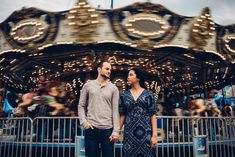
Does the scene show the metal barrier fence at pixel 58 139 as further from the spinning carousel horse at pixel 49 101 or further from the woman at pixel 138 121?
the woman at pixel 138 121

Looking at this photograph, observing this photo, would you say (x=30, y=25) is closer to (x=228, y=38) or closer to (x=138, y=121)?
(x=228, y=38)

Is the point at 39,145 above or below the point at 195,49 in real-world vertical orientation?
A: below

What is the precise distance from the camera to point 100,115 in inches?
119

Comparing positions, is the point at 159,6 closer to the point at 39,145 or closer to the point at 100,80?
the point at 39,145

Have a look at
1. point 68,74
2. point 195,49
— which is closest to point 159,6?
point 195,49

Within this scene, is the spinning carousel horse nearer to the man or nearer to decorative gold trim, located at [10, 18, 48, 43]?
decorative gold trim, located at [10, 18, 48, 43]

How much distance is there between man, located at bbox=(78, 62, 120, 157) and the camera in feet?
9.86

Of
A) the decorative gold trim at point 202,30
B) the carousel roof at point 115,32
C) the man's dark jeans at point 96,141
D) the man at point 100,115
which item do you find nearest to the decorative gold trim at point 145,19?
the carousel roof at point 115,32

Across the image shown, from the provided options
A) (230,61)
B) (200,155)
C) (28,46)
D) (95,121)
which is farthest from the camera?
(230,61)

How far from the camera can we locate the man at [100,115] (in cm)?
301

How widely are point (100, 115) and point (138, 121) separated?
44 cm

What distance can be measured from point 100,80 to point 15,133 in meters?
4.11

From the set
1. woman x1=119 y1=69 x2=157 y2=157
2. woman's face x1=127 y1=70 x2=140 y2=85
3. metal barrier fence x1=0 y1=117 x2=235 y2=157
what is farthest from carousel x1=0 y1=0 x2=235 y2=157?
woman's face x1=127 y1=70 x2=140 y2=85

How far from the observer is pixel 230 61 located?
9.59 metres
